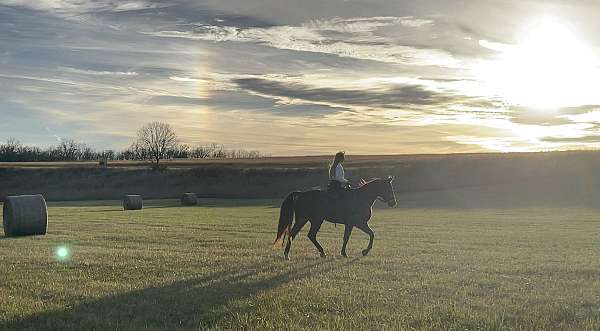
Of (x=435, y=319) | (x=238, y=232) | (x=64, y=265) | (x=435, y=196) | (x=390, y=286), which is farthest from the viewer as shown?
(x=435, y=196)

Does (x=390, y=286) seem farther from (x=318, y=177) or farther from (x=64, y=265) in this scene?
(x=318, y=177)

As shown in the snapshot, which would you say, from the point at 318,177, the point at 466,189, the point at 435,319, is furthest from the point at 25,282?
the point at 318,177

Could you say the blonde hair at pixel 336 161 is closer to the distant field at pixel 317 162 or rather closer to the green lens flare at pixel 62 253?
the green lens flare at pixel 62 253

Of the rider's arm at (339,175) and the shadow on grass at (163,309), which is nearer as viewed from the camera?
the shadow on grass at (163,309)

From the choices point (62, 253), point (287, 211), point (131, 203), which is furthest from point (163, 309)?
point (131, 203)

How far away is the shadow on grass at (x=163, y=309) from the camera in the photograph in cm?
856

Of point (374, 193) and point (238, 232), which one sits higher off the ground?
point (374, 193)

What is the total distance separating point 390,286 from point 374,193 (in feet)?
15.5

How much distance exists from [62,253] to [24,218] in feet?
24.5

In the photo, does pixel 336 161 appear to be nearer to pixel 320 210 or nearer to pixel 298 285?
pixel 320 210

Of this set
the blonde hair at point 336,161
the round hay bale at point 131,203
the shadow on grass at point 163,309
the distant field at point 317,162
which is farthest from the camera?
the distant field at point 317,162

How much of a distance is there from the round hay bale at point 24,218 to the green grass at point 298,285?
271 cm

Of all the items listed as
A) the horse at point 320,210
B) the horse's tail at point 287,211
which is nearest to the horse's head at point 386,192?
the horse at point 320,210

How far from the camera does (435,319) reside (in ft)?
28.8
